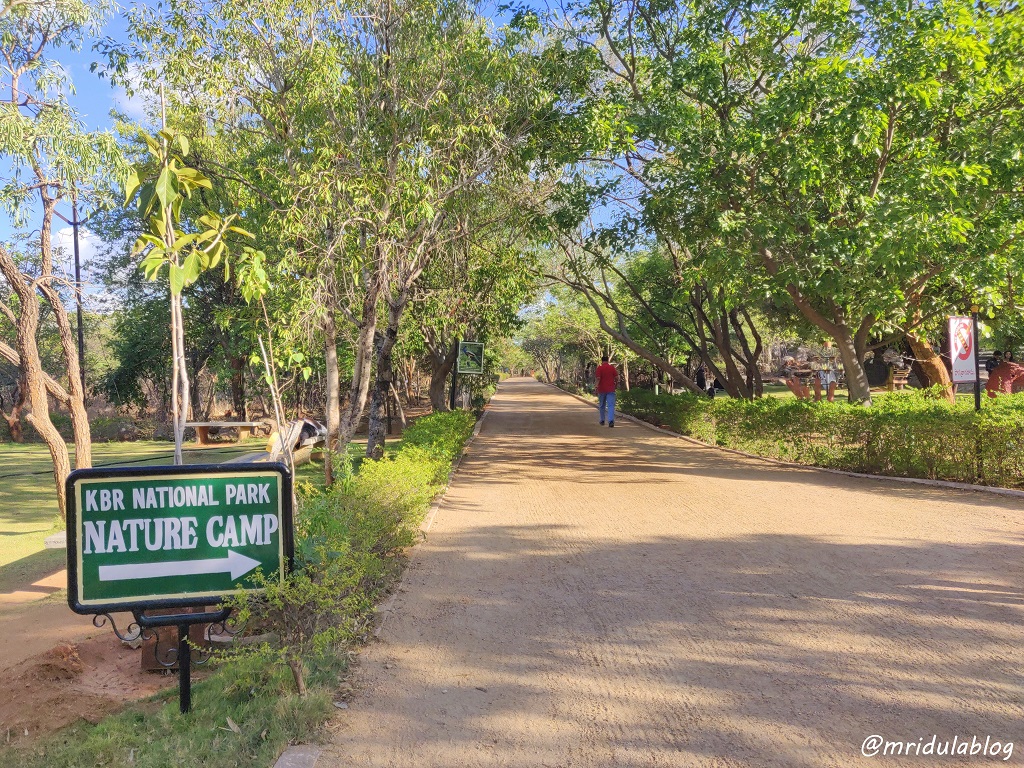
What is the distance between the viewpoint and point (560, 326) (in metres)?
36.6

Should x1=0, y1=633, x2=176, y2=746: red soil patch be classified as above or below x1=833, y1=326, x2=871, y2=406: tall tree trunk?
below

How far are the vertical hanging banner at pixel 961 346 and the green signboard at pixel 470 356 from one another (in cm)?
1131

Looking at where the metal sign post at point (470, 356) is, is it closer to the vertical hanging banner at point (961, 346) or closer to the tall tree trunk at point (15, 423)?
the vertical hanging banner at point (961, 346)

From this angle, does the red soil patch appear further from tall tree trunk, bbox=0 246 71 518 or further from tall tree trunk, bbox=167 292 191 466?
tall tree trunk, bbox=0 246 71 518

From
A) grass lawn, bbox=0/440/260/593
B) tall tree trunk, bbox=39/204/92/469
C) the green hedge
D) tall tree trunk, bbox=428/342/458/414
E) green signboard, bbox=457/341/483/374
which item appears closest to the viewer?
grass lawn, bbox=0/440/260/593

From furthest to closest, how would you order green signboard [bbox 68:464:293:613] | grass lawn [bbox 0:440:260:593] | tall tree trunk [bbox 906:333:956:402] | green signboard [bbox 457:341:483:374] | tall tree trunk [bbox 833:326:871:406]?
green signboard [bbox 457:341:483:374]
tall tree trunk [bbox 906:333:956:402]
tall tree trunk [bbox 833:326:871:406]
grass lawn [bbox 0:440:260:593]
green signboard [bbox 68:464:293:613]

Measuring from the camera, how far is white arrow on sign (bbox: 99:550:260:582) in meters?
3.22

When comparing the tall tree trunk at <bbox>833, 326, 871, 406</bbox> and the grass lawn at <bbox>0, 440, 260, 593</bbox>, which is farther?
the tall tree trunk at <bbox>833, 326, 871, 406</bbox>

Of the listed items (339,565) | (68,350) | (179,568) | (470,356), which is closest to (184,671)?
(179,568)

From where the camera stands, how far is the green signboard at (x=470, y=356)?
18.3 m

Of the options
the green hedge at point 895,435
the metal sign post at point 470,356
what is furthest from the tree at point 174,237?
the metal sign post at point 470,356

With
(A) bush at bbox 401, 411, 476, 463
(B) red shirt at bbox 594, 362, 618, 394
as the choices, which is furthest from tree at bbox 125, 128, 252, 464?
(B) red shirt at bbox 594, 362, 618, 394

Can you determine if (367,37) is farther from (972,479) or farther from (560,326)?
(560,326)

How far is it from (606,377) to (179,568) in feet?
49.0
